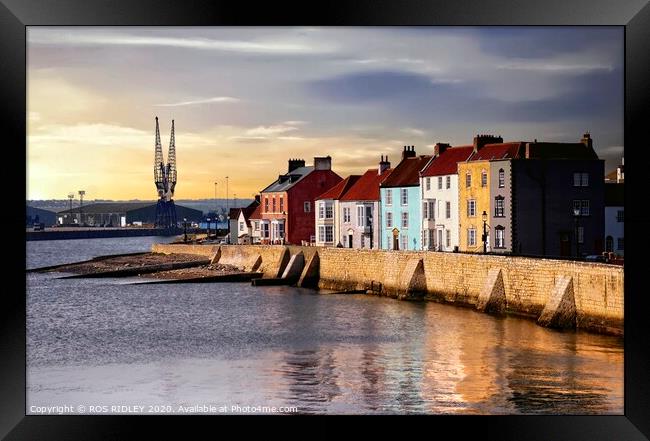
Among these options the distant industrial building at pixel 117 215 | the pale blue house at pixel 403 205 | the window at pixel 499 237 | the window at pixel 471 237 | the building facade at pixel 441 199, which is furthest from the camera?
the distant industrial building at pixel 117 215

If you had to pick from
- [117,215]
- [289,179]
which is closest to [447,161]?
[289,179]

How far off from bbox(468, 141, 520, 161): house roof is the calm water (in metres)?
8.90

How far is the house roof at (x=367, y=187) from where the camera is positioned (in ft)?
200

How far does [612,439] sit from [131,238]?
16907 cm

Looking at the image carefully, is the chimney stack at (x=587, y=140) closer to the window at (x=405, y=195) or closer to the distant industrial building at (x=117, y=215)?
the window at (x=405, y=195)

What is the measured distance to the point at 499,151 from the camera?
157 ft

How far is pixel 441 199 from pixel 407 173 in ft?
18.9

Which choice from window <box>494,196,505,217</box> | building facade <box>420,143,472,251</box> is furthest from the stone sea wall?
window <box>494,196,505,217</box>

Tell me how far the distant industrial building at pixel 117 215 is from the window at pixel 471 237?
400 ft

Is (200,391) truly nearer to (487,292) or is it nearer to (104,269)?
(487,292)

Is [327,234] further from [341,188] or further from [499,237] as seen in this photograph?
[499,237]

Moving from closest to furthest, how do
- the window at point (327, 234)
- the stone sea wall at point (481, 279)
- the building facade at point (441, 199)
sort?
the stone sea wall at point (481, 279), the building facade at point (441, 199), the window at point (327, 234)

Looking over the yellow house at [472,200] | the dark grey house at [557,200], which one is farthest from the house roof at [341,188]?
the dark grey house at [557,200]
